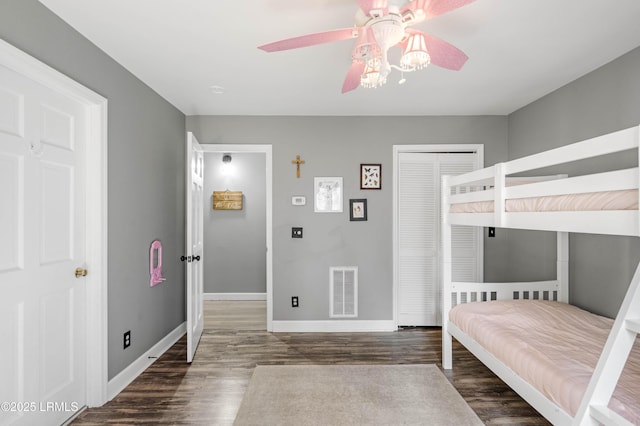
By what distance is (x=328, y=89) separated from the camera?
3.13 metres

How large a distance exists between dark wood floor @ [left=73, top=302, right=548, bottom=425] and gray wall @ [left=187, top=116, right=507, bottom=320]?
0.45 m

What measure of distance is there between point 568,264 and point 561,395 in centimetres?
184

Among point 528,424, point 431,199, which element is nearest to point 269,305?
point 431,199

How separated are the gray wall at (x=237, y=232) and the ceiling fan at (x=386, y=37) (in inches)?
151

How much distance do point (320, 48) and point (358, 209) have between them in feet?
6.41

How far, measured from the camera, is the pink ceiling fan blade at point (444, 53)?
167 cm

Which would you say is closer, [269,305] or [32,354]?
[32,354]

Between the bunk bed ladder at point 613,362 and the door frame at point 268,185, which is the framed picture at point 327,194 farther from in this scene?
the bunk bed ladder at point 613,362

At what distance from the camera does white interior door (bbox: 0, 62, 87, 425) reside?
5.70 ft

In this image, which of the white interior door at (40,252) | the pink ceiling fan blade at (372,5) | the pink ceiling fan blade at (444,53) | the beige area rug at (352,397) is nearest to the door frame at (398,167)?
the beige area rug at (352,397)

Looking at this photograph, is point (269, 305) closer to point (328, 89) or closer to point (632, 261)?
point (328, 89)

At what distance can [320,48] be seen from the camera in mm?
2373

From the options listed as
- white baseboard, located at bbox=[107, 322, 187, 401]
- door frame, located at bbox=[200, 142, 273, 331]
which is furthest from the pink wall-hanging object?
door frame, located at bbox=[200, 142, 273, 331]

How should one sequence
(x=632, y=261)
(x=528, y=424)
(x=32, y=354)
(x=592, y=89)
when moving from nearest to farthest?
(x=32, y=354), (x=528, y=424), (x=632, y=261), (x=592, y=89)
